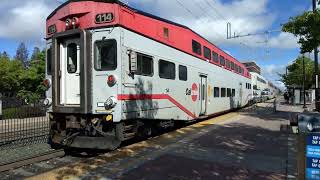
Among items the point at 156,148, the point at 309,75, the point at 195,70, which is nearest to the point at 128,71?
the point at 156,148

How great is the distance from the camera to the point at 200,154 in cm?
1003

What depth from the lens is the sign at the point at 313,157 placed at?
19.1ft

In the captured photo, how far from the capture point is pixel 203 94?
17.1 m

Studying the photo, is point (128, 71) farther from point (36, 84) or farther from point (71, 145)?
point (36, 84)

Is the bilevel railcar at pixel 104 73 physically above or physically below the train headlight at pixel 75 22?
below

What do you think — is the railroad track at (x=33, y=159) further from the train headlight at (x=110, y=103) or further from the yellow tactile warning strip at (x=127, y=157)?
the train headlight at (x=110, y=103)

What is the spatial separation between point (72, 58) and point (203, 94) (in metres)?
7.75

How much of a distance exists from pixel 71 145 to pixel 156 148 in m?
2.21

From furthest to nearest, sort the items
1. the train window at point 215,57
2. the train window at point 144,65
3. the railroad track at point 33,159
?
the train window at point 215,57 < the train window at point 144,65 < the railroad track at point 33,159

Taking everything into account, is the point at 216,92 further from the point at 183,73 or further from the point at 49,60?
the point at 49,60

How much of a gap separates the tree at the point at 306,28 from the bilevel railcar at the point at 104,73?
823 centimetres

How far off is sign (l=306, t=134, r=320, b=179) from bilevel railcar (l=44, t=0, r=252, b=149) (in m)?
4.87

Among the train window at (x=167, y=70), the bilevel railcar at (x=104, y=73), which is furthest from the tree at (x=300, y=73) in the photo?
the bilevel railcar at (x=104, y=73)

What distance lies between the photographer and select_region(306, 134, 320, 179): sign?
583 centimetres
